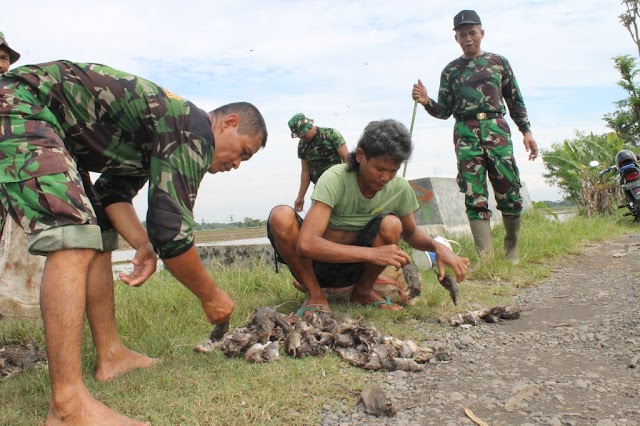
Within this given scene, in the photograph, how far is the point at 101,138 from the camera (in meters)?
2.48

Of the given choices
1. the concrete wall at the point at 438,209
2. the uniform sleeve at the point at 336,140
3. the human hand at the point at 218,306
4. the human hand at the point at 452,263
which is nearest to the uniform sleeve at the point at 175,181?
the human hand at the point at 218,306

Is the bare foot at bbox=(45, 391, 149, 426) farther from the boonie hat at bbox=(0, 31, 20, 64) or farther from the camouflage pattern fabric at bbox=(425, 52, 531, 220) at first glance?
the camouflage pattern fabric at bbox=(425, 52, 531, 220)

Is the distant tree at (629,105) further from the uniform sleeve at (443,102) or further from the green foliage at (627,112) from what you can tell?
the uniform sleeve at (443,102)

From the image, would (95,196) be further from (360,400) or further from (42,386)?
(360,400)

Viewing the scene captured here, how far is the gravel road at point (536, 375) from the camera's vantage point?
2285 mm

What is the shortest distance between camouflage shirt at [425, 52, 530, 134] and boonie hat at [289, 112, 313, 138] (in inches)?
63.2

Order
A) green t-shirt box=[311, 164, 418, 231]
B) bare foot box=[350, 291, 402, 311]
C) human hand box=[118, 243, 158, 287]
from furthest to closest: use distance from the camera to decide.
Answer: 1. bare foot box=[350, 291, 402, 311]
2. green t-shirt box=[311, 164, 418, 231]
3. human hand box=[118, 243, 158, 287]

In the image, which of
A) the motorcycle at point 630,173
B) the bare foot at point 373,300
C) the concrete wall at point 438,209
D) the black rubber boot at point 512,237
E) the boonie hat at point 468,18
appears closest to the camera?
the bare foot at point 373,300

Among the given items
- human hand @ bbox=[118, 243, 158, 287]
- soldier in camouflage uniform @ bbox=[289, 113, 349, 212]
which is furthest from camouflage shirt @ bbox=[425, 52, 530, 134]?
human hand @ bbox=[118, 243, 158, 287]

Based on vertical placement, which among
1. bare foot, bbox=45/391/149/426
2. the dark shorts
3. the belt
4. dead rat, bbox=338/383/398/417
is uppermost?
the belt

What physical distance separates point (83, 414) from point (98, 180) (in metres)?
1.27

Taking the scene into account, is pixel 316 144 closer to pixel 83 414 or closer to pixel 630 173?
pixel 83 414

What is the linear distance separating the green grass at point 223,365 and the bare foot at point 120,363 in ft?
0.23

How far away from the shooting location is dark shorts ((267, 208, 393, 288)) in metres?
3.91
